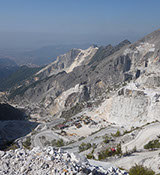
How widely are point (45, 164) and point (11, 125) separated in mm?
50140

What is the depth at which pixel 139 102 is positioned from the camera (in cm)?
4338

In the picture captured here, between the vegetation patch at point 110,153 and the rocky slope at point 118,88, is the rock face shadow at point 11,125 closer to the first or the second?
the rocky slope at point 118,88

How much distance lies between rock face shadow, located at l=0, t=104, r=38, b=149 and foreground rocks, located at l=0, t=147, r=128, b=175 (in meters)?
30.3

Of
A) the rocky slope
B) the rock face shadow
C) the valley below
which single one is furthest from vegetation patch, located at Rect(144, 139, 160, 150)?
the rock face shadow

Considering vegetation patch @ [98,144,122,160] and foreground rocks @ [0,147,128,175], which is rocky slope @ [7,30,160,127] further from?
foreground rocks @ [0,147,128,175]

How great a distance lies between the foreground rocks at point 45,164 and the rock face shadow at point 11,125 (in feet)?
99.5

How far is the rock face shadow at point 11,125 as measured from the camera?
2013 inches

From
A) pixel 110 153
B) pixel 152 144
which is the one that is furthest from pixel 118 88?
pixel 110 153

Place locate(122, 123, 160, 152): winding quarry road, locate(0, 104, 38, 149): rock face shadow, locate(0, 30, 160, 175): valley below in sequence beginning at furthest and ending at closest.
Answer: locate(0, 104, 38, 149): rock face shadow → locate(122, 123, 160, 152): winding quarry road → locate(0, 30, 160, 175): valley below

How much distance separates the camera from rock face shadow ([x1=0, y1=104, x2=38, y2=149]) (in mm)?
51131

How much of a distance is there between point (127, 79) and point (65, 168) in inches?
2620

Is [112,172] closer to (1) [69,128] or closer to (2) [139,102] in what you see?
(2) [139,102]

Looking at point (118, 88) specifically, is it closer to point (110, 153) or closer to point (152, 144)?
point (152, 144)

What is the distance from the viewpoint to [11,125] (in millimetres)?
60250
